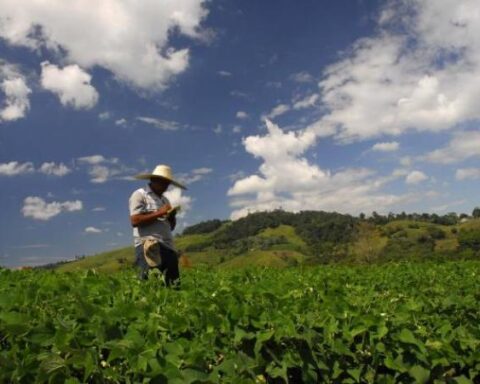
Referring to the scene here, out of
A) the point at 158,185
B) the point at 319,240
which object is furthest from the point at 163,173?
the point at 319,240

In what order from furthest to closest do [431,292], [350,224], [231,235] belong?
[231,235] < [350,224] < [431,292]

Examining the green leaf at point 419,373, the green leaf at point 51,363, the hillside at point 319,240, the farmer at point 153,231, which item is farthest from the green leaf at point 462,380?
the hillside at point 319,240

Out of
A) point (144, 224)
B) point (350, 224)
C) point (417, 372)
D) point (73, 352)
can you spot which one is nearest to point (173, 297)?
point (73, 352)

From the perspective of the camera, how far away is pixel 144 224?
801 centimetres

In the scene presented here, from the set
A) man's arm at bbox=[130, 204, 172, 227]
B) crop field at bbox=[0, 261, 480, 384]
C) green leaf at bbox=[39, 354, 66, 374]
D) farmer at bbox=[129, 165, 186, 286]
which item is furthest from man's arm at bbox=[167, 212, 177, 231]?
green leaf at bbox=[39, 354, 66, 374]

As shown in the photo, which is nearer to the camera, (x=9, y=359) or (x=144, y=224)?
(x=9, y=359)

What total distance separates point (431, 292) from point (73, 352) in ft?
19.3

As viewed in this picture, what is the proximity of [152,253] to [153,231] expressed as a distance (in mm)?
391

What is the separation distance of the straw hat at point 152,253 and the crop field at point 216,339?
9.89ft

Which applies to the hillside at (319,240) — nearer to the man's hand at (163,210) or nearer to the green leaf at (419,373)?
the man's hand at (163,210)

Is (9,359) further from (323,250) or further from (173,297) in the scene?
(323,250)

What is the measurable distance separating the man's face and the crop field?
12.4 feet

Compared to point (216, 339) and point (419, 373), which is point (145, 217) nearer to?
point (216, 339)

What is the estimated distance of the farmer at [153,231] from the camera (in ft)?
25.6
